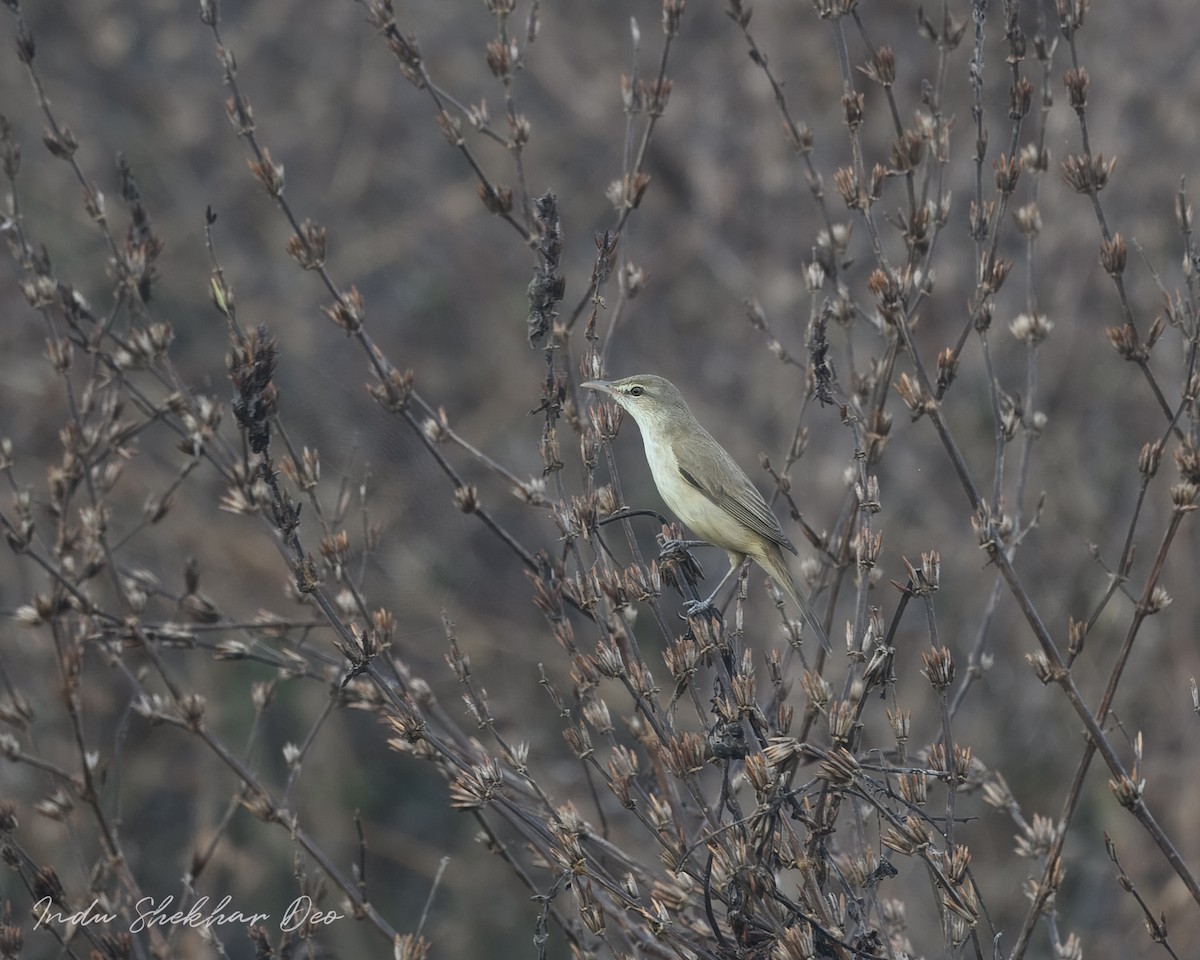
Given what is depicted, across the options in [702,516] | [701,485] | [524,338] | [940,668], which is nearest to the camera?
[940,668]

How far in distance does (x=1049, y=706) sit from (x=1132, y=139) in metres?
4.42

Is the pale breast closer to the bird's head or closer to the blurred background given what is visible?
the bird's head

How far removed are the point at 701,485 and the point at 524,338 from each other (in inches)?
268

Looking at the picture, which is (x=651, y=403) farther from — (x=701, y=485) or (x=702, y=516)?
(x=702, y=516)

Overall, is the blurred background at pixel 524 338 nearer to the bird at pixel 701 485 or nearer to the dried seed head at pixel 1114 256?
the bird at pixel 701 485

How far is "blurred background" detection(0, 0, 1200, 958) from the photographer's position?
944 centimetres

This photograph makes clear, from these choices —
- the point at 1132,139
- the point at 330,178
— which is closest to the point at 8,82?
the point at 330,178

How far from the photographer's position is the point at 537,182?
12141 millimetres

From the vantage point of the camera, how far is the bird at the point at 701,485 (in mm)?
5160

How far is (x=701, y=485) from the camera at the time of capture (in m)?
5.30

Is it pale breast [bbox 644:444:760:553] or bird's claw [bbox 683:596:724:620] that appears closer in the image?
bird's claw [bbox 683:596:724:620]

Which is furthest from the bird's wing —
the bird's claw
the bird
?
the bird's claw

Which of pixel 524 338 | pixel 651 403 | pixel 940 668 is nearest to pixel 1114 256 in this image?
pixel 940 668

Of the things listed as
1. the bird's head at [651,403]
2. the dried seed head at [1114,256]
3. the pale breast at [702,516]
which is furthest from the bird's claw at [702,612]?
the bird's head at [651,403]
